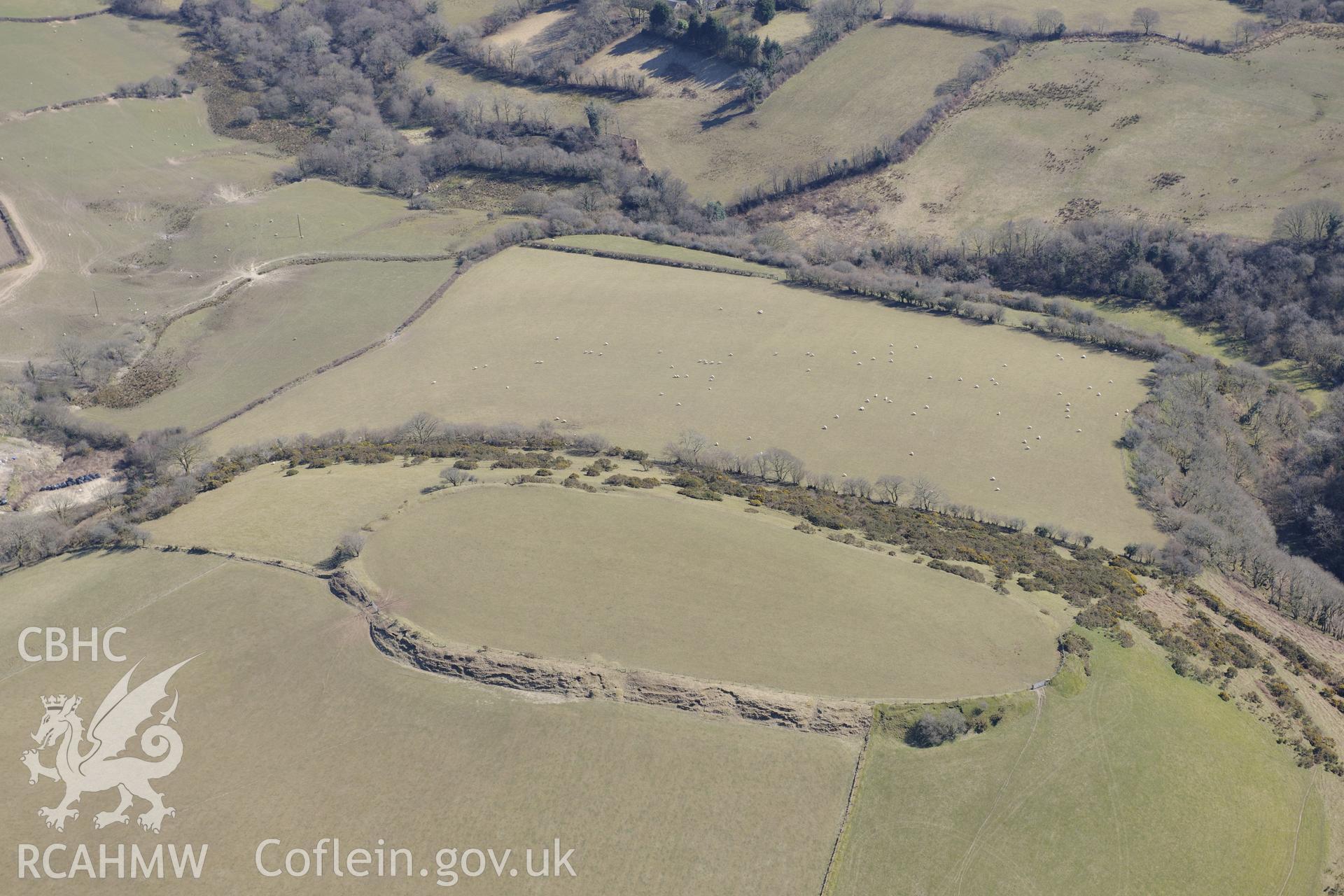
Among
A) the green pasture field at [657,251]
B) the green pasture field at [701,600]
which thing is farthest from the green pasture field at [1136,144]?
the green pasture field at [701,600]

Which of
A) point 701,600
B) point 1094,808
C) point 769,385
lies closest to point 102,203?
point 769,385

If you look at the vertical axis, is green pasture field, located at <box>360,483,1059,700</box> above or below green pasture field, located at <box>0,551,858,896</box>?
above

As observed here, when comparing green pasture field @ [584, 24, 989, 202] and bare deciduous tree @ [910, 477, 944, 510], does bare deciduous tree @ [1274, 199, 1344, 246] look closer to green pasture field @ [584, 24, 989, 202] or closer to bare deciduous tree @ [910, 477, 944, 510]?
green pasture field @ [584, 24, 989, 202]

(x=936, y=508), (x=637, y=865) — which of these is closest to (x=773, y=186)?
(x=936, y=508)

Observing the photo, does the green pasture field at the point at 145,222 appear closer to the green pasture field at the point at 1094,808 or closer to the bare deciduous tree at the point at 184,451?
the bare deciduous tree at the point at 184,451

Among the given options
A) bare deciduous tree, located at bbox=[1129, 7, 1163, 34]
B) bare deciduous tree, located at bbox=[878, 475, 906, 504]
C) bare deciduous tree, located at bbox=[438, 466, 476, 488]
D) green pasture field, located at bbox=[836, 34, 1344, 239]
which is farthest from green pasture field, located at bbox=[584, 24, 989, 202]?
bare deciduous tree, located at bbox=[438, 466, 476, 488]

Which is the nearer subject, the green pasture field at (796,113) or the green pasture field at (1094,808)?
the green pasture field at (1094,808)
